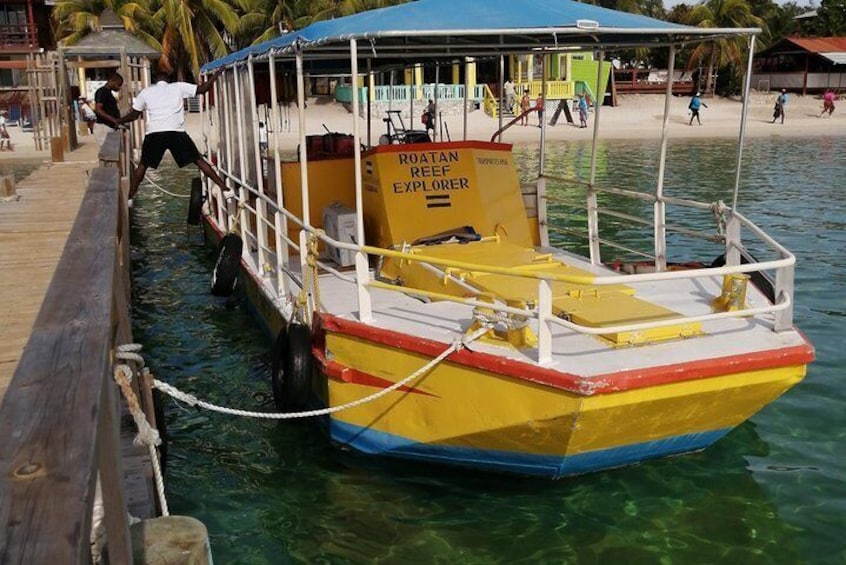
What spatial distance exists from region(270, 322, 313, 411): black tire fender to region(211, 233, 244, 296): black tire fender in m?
3.25

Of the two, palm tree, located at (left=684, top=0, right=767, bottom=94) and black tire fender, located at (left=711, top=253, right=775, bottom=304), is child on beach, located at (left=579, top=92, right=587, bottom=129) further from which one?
black tire fender, located at (left=711, top=253, right=775, bottom=304)

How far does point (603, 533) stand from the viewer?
5445 mm

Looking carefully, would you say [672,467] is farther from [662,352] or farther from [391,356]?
[391,356]

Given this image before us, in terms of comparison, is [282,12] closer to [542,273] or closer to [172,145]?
[172,145]

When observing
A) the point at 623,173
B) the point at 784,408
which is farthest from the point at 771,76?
the point at 784,408

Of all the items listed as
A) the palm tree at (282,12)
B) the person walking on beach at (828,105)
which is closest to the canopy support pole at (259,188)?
the palm tree at (282,12)

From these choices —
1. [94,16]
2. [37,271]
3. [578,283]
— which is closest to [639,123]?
[94,16]

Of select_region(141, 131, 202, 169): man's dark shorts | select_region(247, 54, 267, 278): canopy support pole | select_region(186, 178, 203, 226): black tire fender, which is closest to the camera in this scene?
select_region(247, 54, 267, 278): canopy support pole

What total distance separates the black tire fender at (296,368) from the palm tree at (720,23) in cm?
5125

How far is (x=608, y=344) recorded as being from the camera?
5461mm

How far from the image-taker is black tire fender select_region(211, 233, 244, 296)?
9.66 meters

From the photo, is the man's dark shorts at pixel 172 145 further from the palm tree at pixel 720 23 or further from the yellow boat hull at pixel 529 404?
the palm tree at pixel 720 23

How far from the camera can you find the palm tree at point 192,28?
132 ft

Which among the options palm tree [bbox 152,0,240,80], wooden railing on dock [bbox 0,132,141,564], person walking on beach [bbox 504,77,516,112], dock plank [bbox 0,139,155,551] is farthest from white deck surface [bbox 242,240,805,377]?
palm tree [bbox 152,0,240,80]
